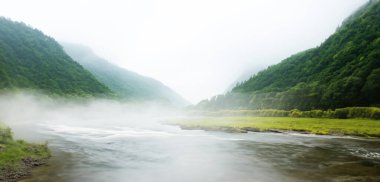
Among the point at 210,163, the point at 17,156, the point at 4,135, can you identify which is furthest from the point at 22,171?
the point at 210,163

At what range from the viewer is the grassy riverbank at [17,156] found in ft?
99.5

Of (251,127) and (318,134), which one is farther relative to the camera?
(251,127)

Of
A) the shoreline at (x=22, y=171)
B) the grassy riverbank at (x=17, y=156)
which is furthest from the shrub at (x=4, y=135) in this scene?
the shoreline at (x=22, y=171)

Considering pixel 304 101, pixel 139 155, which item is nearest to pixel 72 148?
pixel 139 155

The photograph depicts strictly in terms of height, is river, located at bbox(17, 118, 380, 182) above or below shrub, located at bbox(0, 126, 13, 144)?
below

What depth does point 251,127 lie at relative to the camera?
95.3 metres

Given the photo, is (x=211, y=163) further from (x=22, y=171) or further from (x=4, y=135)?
(x=4, y=135)

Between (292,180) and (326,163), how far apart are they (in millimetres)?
11280

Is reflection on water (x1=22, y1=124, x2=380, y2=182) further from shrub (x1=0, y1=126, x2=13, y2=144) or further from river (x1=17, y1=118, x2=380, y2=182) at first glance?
shrub (x1=0, y1=126, x2=13, y2=144)

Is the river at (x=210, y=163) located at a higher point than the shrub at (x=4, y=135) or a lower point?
lower

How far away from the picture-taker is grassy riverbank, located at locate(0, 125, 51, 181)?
30.3 meters

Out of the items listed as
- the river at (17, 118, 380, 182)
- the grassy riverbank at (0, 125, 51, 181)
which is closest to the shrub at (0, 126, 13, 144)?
the grassy riverbank at (0, 125, 51, 181)

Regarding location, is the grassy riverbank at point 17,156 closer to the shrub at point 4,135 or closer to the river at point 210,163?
the shrub at point 4,135

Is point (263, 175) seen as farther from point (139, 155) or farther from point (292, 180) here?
point (139, 155)
